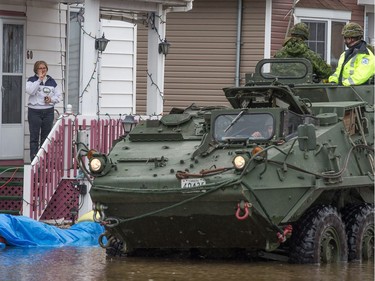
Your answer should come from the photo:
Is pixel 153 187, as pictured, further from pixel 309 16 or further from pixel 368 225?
pixel 309 16

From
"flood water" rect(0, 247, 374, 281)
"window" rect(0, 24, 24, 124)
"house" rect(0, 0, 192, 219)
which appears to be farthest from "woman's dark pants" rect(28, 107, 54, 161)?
"flood water" rect(0, 247, 374, 281)

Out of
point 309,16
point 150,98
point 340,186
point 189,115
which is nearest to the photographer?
point 340,186

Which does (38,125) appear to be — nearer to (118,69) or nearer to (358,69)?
(118,69)

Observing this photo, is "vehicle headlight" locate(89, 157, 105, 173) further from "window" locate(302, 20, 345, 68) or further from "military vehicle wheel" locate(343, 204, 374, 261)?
"window" locate(302, 20, 345, 68)

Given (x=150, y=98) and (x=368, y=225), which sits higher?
(x=150, y=98)

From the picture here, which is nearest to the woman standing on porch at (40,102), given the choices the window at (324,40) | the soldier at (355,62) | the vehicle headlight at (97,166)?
the soldier at (355,62)

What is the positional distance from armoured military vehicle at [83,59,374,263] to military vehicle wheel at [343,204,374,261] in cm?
1

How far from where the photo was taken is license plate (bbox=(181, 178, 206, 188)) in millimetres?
14211

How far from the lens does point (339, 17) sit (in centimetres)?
3005

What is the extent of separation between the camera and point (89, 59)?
20719 mm

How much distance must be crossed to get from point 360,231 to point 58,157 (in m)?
5.80

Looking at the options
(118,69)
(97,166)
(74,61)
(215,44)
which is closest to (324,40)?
(215,44)

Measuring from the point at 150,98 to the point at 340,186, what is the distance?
8.17 meters

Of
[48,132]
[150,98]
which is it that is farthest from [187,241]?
[150,98]
